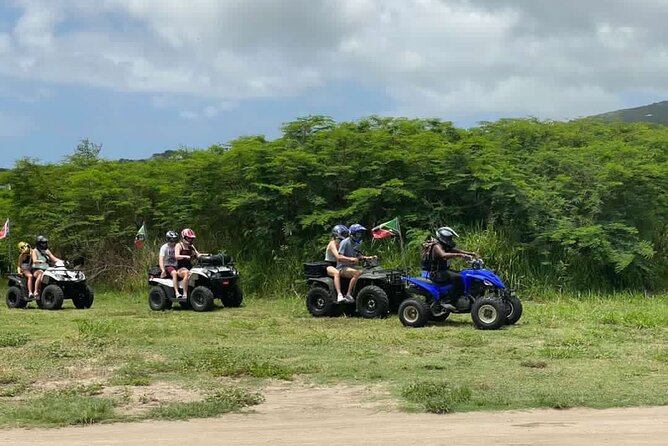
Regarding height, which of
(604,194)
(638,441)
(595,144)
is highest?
(595,144)

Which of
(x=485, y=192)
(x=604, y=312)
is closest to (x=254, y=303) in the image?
(x=485, y=192)

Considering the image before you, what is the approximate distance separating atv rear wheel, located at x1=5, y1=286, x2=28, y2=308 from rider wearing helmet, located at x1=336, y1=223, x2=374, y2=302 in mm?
7690

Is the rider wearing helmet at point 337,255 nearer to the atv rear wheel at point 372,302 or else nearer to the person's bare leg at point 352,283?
the person's bare leg at point 352,283

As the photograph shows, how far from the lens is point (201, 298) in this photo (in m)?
15.9

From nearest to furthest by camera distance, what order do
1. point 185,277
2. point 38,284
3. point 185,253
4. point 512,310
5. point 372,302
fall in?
point 512,310
point 372,302
point 185,277
point 185,253
point 38,284

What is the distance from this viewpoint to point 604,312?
13484 millimetres

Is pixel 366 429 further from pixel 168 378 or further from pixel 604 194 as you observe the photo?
→ pixel 604 194

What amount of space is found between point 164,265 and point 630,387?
11.2 meters

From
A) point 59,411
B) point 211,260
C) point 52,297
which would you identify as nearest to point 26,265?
point 52,297

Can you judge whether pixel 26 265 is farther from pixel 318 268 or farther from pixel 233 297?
pixel 318 268

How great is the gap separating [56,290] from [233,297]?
3906 millimetres

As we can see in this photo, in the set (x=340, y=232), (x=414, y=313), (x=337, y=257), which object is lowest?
(x=414, y=313)

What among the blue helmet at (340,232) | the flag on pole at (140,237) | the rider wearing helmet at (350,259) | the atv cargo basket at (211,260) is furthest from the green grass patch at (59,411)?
the flag on pole at (140,237)

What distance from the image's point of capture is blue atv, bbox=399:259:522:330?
11.9m
